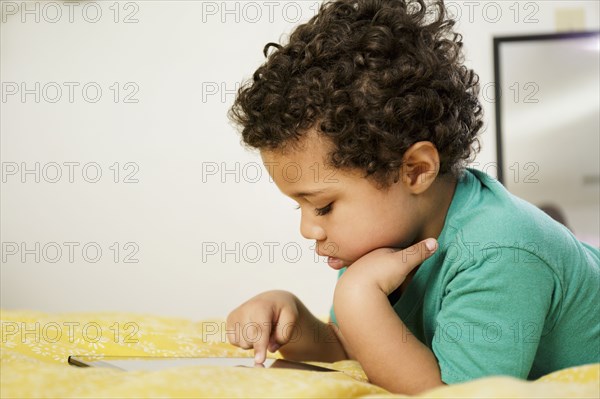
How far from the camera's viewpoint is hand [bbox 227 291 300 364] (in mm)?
1005

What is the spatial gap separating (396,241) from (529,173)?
1958 millimetres

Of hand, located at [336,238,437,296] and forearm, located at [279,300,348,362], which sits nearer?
hand, located at [336,238,437,296]

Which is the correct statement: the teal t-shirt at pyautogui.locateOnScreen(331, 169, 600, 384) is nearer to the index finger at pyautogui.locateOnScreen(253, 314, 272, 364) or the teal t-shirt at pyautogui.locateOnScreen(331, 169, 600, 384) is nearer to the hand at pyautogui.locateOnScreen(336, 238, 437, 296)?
the hand at pyautogui.locateOnScreen(336, 238, 437, 296)

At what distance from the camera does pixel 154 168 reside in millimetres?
2820

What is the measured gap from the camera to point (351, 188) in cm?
93

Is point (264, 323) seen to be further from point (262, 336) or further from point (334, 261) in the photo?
point (334, 261)

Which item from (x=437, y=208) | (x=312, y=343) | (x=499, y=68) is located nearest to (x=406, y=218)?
(x=437, y=208)

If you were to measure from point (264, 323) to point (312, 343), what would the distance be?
0.16 meters

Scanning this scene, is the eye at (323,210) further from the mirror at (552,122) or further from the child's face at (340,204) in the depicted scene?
the mirror at (552,122)

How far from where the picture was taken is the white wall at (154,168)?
9.25ft

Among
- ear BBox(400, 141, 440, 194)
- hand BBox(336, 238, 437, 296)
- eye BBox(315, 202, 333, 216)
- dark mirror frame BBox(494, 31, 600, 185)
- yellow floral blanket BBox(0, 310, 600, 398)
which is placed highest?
dark mirror frame BBox(494, 31, 600, 185)

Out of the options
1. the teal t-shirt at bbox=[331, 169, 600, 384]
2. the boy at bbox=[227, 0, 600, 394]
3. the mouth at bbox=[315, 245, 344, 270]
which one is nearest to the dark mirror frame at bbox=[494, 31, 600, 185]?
the boy at bbox=[227, 0, 600, 394]

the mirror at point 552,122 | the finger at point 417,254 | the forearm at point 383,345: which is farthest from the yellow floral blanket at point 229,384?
the mirror at point 552,122

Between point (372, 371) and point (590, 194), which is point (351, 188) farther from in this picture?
point (590, 194)
